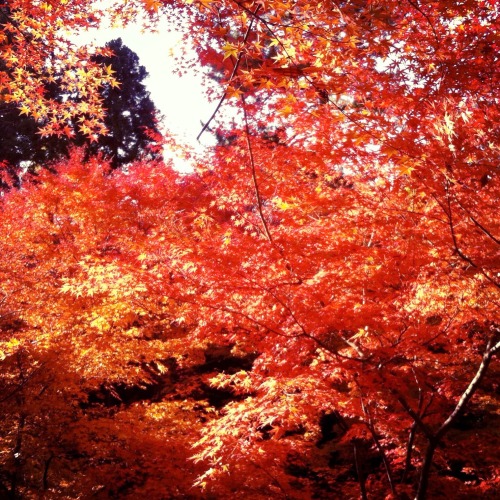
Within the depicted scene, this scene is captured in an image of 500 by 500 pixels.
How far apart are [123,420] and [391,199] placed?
5.69 metres

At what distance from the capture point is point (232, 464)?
7273mm

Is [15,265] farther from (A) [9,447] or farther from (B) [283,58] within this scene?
(B) [283,58]

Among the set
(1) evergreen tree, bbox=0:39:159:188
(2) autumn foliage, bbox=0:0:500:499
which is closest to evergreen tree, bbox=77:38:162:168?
(1) evergreen tree, bbox=0:39:159:188

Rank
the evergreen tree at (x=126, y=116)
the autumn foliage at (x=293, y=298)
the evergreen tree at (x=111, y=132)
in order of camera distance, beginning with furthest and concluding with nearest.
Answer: the evergreen tree at (x=126, y=116) → the evergreen tree at (x=111, y=132) → the autumn foliage at (x=293, y=298)

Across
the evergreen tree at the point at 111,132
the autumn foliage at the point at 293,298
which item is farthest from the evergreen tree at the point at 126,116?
the autumn foliage at the point at 293,298

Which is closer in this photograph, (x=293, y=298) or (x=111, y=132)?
(x=293, y=298)

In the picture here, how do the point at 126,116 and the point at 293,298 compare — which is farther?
the point at 126,116

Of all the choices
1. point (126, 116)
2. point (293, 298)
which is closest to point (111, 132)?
point (126, 116)

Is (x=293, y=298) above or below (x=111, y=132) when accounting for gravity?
below

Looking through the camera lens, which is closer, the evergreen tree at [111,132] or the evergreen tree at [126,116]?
the evergreen tree at [111,132]

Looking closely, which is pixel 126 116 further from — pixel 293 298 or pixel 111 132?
pixel 293 298

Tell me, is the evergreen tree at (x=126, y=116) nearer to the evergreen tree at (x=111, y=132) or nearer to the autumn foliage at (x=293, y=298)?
the evergreen tree at (x=111, y=132)

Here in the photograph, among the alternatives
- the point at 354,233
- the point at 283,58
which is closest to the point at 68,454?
the point at 354,233

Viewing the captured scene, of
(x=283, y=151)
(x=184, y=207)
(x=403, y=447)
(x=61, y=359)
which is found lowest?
(x=403, y=447)
